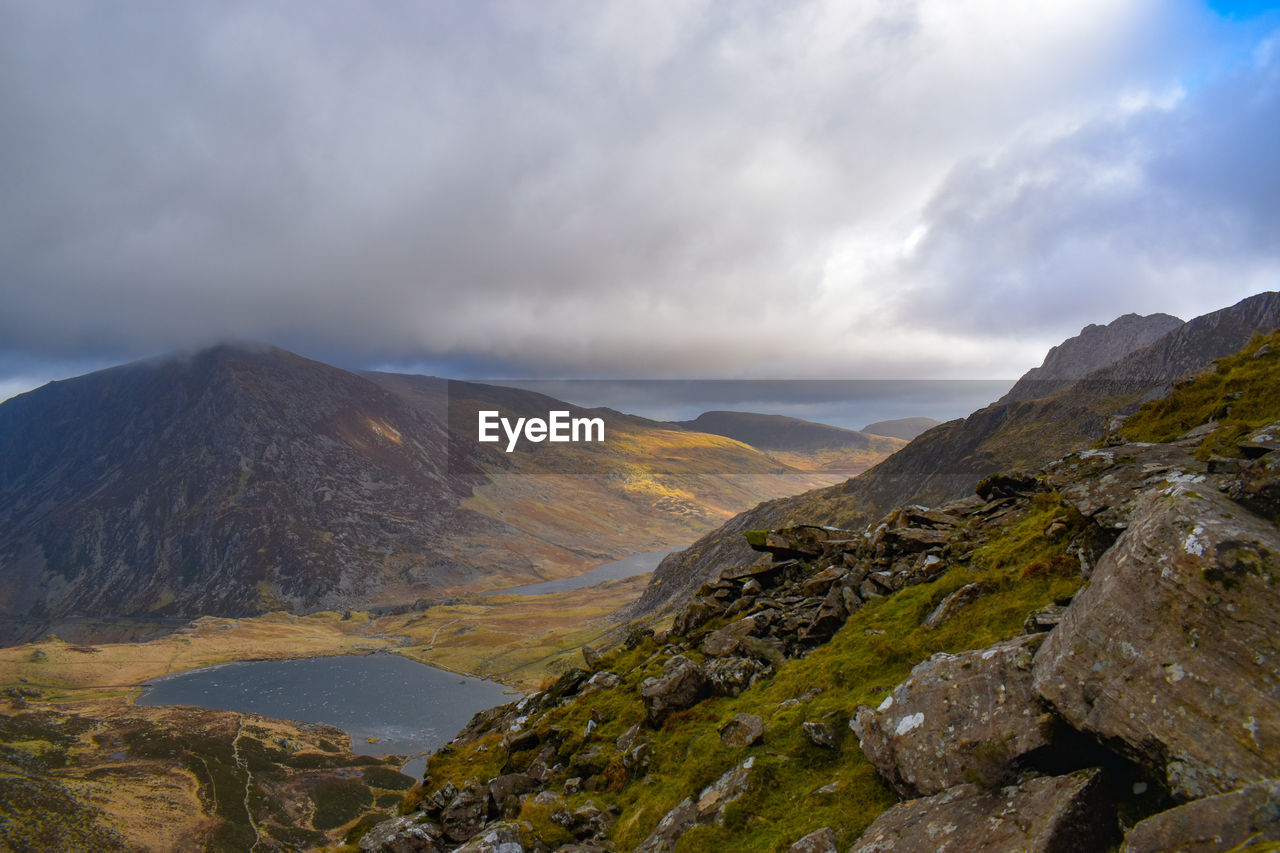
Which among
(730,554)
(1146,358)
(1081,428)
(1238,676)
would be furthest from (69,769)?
(1146,358)

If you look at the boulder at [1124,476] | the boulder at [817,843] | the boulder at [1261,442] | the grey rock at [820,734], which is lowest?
the boulder at [817,843]

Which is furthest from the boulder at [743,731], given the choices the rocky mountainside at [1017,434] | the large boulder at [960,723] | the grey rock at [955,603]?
the rocky mountainside at [1017,434]

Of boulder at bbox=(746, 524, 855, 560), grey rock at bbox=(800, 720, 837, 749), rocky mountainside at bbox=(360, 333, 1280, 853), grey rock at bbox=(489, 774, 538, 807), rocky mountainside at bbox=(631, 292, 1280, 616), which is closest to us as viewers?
rocky mountainside at bbox=(360, 333, 1280, 853)

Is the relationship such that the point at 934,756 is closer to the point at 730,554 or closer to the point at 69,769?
the point at 730,554

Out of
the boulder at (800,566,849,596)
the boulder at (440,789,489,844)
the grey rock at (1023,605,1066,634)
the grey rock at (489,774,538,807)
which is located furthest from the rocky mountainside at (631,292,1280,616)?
the boulder at (440,789,489,844)

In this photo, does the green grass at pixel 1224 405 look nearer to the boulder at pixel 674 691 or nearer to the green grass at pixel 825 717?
the green grass at pixel 825 717

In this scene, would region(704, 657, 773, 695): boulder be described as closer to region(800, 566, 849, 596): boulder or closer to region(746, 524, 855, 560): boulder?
region(800, 566, 849, 596): boulder
